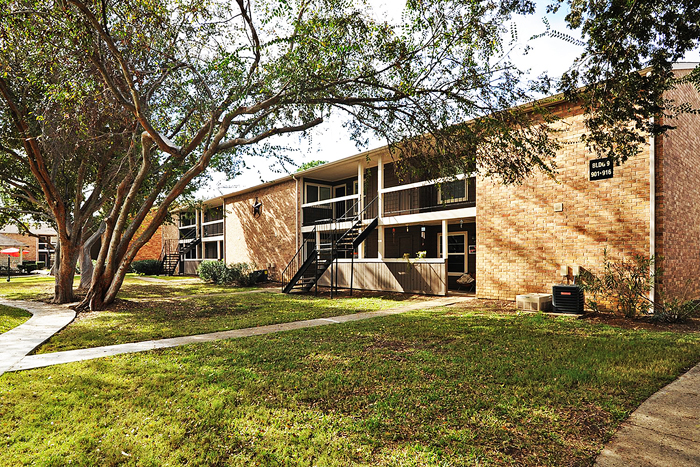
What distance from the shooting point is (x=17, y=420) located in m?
3.51

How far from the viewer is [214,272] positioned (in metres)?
20.8

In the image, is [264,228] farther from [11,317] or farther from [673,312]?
[673,312]

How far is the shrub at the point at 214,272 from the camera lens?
20141 mm

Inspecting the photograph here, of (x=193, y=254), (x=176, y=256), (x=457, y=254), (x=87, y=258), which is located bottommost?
(x=176, y=256)

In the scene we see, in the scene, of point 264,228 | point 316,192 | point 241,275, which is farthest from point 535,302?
point 264,228

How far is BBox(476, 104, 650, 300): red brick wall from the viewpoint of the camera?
878 centimetres

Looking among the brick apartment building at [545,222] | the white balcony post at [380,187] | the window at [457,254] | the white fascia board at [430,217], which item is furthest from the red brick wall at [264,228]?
the window at [457,254]

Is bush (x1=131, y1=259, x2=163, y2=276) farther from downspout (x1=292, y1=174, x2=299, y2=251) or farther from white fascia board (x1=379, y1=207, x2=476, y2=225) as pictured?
white fascia board (x1=379, y1=207, x2=476, y2=225)

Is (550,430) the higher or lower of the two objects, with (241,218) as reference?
lower

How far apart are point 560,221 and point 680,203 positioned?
2.66 meters

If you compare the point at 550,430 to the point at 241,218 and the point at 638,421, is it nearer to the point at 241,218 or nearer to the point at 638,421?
the point at 638,421

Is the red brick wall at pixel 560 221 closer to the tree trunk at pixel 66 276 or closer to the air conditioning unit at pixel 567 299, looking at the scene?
the air conditioning unit at pixel 567 299

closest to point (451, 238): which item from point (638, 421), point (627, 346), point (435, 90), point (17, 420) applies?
point (435, 90)

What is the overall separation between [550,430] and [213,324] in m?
6.96
